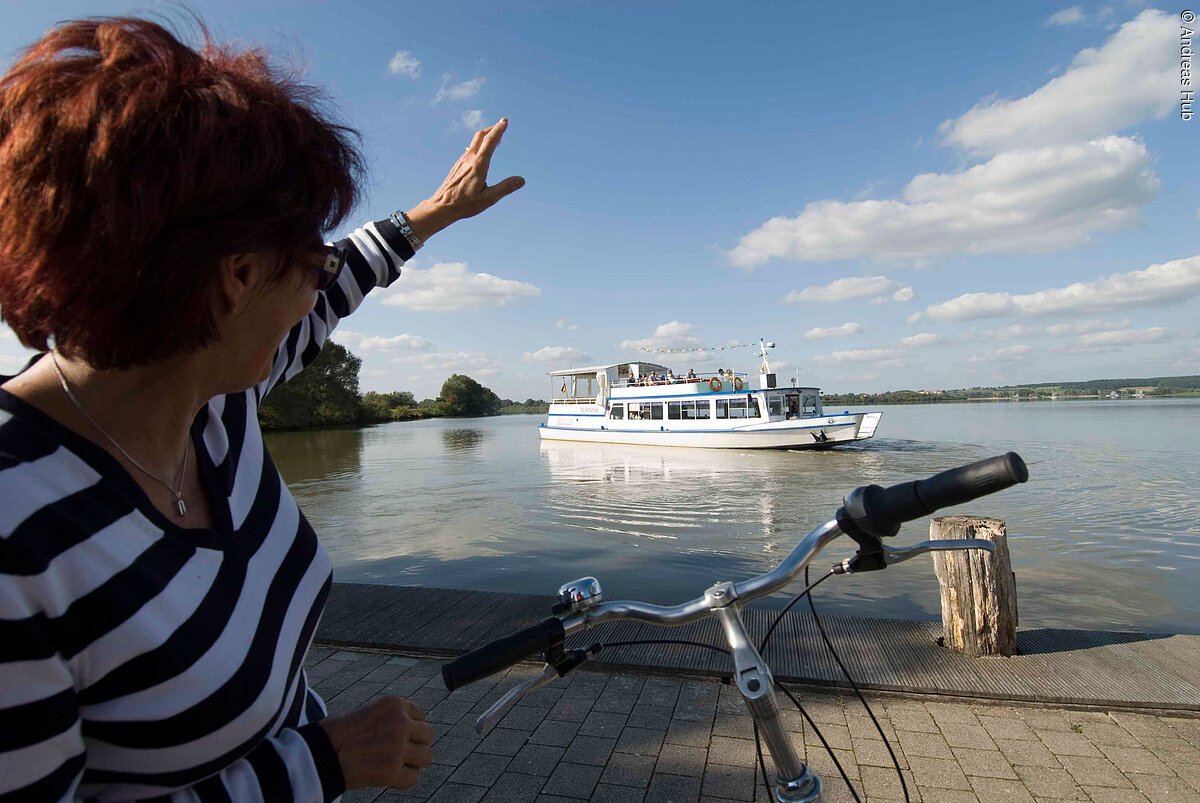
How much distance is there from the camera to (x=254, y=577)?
3.32 feet

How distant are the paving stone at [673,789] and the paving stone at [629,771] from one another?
42mm

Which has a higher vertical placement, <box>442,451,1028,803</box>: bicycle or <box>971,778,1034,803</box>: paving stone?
<box>442,451,1028,803</box>: bicycle

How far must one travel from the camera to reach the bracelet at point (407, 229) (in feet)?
5.58

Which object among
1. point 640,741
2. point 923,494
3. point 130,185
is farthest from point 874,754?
point 130,185

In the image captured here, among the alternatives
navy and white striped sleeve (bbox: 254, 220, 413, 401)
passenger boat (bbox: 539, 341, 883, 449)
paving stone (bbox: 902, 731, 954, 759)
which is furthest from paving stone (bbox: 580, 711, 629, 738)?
passenger boat (bbox: 539, 341, 883, 449)

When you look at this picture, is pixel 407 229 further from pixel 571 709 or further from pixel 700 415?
pixel 700 415

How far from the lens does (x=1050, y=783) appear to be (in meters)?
2.60

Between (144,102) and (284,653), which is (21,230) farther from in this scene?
(284,653)

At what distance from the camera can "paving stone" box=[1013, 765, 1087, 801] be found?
8.31 ft

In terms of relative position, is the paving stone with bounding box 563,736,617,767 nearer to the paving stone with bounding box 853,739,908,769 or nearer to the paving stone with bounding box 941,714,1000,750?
the paving stone with bounding box 853,739,908,769

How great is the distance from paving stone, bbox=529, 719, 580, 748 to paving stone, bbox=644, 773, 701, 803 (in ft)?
1.67

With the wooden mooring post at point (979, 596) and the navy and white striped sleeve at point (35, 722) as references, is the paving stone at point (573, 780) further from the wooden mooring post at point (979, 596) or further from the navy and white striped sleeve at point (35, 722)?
the wooden mooring post at point (979, 596)

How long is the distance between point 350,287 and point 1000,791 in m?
3.06

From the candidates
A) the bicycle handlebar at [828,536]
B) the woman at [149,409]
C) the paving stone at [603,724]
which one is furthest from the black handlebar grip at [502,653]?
the paving stone at [603,724]
